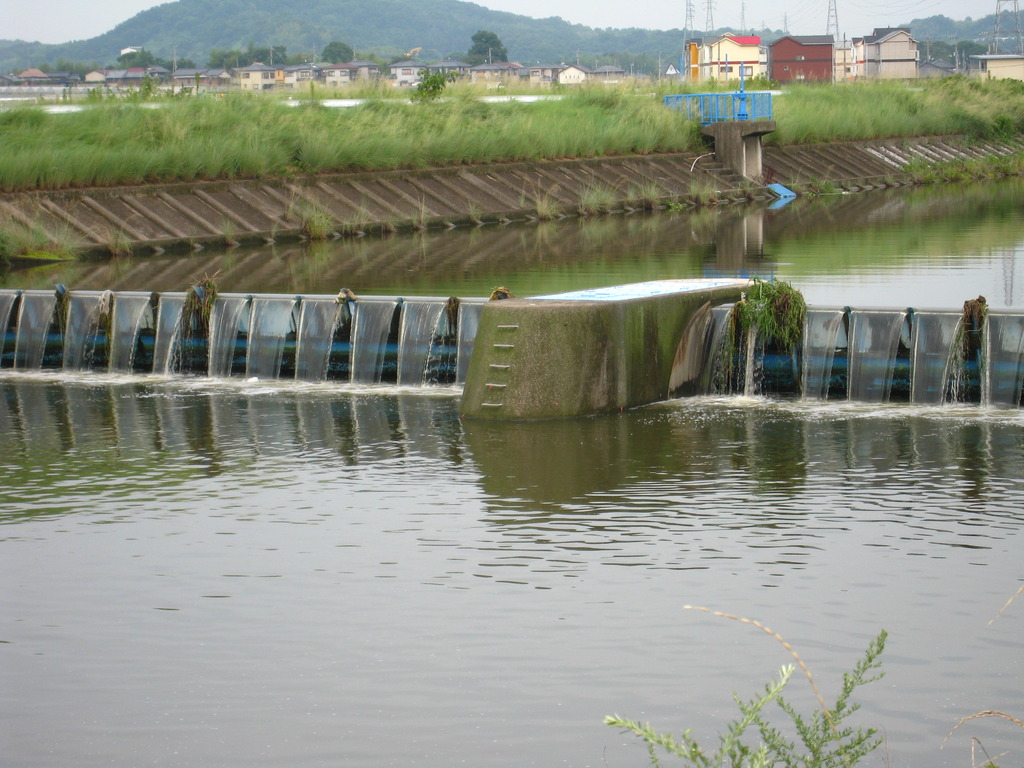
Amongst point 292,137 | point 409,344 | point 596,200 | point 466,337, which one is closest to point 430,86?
point 596,200

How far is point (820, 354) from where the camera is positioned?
1623cm

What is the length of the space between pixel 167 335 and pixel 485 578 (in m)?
10.4

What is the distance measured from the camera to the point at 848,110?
2415 inches

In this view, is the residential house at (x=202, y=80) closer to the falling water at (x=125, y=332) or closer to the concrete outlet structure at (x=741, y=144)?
the concrete outlet structure at (x=741, y=144)

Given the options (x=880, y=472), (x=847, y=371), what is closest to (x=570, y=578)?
(x=880, y=472)

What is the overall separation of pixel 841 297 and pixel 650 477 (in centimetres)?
1045

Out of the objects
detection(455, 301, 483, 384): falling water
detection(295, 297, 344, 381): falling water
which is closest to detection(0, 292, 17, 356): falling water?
detection(295, 297, 344, 381): falling water

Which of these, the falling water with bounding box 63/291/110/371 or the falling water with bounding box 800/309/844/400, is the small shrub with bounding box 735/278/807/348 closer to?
the falling water with bounding box 800/309/844/400

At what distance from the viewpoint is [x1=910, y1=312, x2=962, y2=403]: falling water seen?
15.6 m

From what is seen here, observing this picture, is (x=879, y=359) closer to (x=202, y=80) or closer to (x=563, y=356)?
(x=563, y=356)

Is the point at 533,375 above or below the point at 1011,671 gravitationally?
above

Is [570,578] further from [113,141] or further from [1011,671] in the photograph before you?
[113,141]

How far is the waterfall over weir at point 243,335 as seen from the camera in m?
17.7

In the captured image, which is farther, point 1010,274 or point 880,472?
point 1010,274
